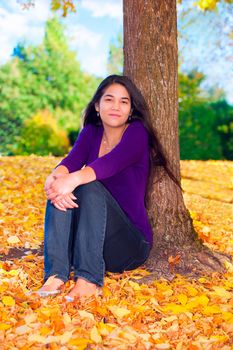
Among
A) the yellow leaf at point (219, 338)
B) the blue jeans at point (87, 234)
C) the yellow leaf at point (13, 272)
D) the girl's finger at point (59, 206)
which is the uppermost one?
the girl's finger at point (59, 206)

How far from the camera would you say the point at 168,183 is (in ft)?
12.6

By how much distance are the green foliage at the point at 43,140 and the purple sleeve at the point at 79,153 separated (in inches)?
507

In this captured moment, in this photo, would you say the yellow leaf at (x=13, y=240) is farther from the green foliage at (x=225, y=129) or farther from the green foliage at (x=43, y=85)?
the green foliage at (x=43, y=85)

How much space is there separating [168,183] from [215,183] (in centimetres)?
504

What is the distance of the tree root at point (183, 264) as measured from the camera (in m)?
3.57

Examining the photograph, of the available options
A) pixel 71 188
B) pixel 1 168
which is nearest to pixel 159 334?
pixel 71 188

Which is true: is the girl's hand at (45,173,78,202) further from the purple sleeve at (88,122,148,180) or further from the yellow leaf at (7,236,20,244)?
the yellow leaf at (7,236,20,244)

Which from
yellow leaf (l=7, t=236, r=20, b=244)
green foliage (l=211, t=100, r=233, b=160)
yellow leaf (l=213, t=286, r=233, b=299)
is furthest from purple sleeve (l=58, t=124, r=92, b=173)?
green foliage (l=211, t=100, r=233, b=160)

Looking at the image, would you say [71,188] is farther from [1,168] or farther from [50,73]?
[50,73]

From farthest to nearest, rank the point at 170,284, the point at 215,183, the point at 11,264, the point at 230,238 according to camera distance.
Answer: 1. the point at 215,183
2. the point at 230,238
3. the point at 11,264
4. the point at 170,284

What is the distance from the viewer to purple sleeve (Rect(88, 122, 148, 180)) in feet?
10.2

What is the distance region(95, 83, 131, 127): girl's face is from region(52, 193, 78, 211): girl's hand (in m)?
0.67

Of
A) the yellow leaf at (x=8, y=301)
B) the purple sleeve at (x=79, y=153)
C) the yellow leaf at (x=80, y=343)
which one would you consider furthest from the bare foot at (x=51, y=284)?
the purple sleeve at (x=79, y=153)

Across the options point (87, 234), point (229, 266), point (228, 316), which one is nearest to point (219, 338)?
point (228, 316)
